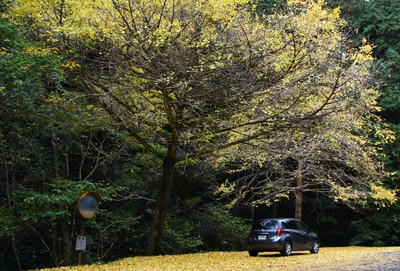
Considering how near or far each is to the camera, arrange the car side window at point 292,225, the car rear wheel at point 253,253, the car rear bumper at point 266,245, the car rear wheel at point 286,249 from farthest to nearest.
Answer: the car side window at point 292,225 → the car rear wheel at point 253,253 → the car rear wheel at point 286,249 → the car rear bumper at point 266,245

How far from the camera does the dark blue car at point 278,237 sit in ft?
44.1

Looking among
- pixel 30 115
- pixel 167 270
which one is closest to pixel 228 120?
pixel 167 270

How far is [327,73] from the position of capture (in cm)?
1080

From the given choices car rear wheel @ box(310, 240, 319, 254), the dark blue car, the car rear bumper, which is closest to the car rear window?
the dark blue car

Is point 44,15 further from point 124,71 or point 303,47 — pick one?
point 303,47

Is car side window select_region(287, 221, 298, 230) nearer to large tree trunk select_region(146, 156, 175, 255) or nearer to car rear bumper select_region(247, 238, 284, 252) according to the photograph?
car rear bumper select_region(247, 238, 284, 252)

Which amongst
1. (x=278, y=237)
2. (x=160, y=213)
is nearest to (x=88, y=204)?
(x=160, y=213)

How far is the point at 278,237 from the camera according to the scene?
1345cm

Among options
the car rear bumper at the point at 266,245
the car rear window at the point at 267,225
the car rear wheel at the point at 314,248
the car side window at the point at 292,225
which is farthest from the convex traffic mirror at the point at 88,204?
the car rear wheel at the point at 314,248

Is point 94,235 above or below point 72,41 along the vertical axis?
below

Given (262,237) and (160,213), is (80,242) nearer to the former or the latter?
(160,213)

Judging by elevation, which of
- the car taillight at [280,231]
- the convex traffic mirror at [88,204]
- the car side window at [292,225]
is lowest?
the car taillight at [280,231]

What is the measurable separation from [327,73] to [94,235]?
35.0 ft

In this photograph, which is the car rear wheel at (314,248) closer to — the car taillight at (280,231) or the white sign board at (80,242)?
the car taillight at (280,231)
